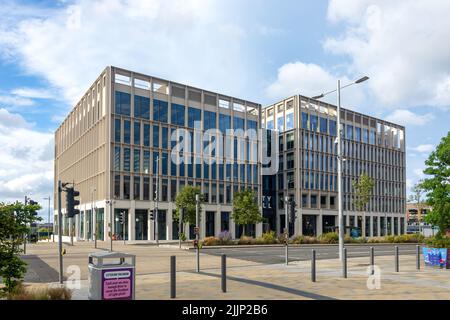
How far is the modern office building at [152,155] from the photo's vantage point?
208ft

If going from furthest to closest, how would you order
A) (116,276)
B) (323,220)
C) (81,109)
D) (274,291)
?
(323,220) < (81,109) < (274,291) < (116,276)

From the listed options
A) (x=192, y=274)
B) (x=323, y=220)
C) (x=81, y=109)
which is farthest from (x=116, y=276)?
(x=323, y=220)

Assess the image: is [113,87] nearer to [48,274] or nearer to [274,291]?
[48,274]

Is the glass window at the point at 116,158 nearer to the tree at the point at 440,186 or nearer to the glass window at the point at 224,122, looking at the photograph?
the glass window at the point at 224,122

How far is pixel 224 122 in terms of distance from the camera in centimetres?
7488

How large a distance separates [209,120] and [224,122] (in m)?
2.96

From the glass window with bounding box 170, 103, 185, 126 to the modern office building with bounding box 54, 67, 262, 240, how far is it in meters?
0.14

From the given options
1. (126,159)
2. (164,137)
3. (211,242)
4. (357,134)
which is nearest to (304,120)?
(357,134)

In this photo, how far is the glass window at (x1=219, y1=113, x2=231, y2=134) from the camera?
244ft

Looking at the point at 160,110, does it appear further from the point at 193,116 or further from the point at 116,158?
the point at 116,158

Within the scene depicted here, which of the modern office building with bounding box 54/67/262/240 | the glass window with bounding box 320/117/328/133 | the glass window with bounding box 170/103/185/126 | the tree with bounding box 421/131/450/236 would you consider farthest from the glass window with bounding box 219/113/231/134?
the tree with bounding box 421/131/450/236

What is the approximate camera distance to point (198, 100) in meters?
72.4

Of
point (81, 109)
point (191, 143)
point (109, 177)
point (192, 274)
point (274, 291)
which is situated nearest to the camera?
point (274, 291)

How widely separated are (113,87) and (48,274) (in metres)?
45.8
